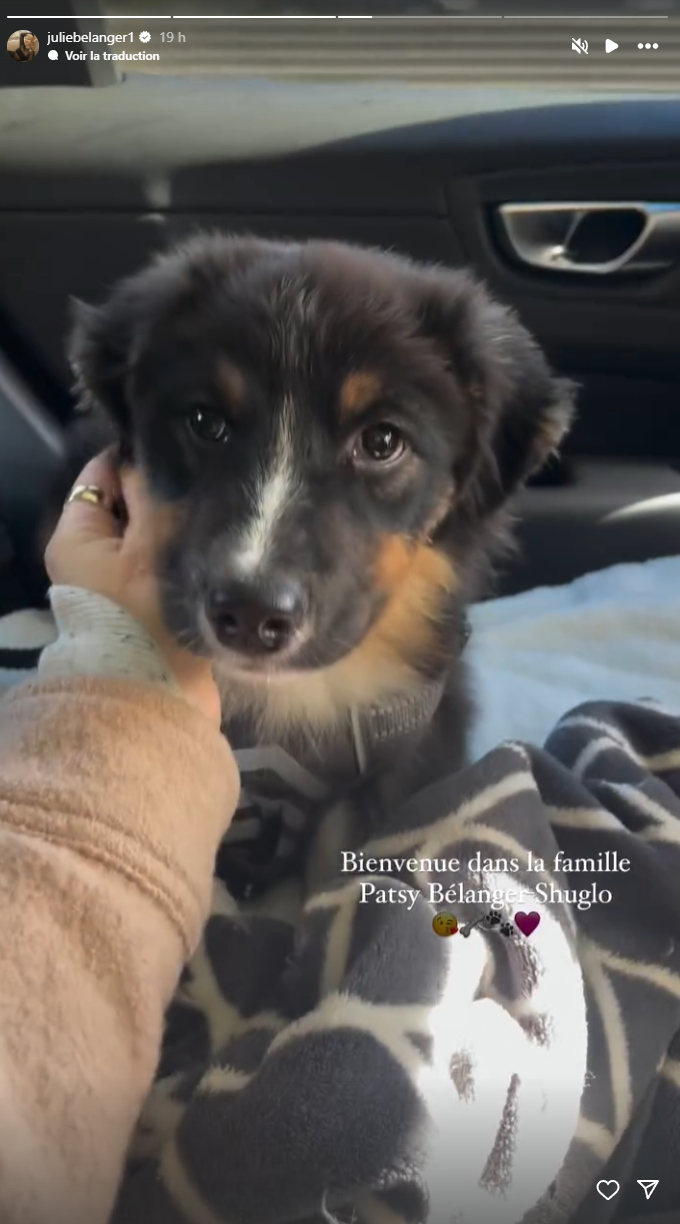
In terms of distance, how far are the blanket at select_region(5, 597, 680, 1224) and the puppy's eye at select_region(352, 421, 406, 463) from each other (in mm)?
329

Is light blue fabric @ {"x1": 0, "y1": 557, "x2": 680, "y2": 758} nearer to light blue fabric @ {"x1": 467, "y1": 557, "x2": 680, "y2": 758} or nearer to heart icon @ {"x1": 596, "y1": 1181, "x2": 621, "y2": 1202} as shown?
light blue fabric @ {"x1": 467, "y1": 557, "x2": 680, "y2": 758}

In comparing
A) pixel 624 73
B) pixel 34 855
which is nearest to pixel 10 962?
pixel 34 855

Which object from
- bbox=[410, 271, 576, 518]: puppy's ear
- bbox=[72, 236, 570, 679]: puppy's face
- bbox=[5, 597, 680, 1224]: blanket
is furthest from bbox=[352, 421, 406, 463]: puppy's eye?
bbox=[5, 597, 680, 1224]: blanket

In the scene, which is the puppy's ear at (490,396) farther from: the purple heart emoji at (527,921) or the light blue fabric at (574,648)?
the purple heart emoji at (527,921)

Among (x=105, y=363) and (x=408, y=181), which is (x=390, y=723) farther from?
(x=408, y=181)

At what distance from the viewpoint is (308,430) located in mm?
1276

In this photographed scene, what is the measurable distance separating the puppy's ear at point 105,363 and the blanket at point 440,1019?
41 centimetres

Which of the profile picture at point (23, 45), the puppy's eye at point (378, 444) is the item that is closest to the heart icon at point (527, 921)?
the puppy's eye at point (378, 444)

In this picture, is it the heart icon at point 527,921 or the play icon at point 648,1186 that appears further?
the heart icon at point 527,921

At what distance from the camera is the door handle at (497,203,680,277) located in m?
1.92

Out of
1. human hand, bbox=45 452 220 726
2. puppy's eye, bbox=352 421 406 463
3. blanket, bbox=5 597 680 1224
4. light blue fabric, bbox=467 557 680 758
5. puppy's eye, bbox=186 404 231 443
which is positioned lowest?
light blue fabric, bbox=467 557 680 758

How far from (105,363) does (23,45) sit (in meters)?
1.00

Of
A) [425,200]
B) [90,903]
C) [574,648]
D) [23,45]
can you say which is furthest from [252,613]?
[23,45]

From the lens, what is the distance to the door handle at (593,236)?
1921 mm
